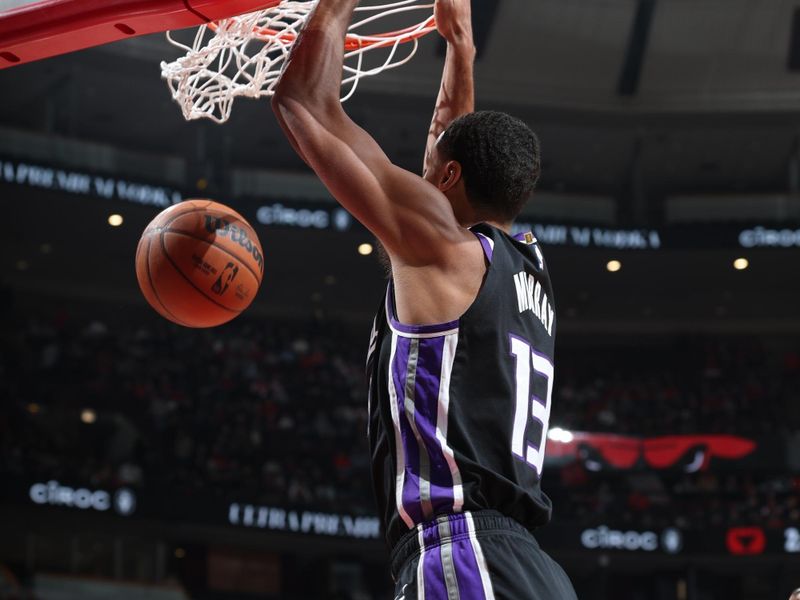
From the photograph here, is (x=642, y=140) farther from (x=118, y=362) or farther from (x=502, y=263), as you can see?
(x=502, y=263)

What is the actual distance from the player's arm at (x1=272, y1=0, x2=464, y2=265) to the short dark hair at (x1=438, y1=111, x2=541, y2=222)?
129mm

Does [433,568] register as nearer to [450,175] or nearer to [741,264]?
[450,175]

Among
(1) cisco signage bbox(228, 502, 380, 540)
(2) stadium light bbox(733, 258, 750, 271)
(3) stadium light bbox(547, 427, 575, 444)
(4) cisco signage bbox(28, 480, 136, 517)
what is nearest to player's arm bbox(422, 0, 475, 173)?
(4) cisco signage bbox(28, 480, 136, 517)

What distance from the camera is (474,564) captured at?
6.08 feet

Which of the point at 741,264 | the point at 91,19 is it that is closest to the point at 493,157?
the point at 91,19

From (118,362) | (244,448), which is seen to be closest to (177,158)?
(118,362)

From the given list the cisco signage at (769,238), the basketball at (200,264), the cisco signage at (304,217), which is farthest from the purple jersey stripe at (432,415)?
the cisco signage at (769,238)

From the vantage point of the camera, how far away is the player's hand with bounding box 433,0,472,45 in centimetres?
274

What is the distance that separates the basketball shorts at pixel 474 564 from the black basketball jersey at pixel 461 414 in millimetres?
26

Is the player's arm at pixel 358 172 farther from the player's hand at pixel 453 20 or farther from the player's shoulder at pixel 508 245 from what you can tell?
the player's hand at pixel 453 20

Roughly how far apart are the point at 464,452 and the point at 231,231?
134 centimetres

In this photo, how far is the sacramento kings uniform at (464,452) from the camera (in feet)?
6.10

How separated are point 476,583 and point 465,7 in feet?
5.04

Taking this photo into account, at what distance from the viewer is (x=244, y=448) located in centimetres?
1324
